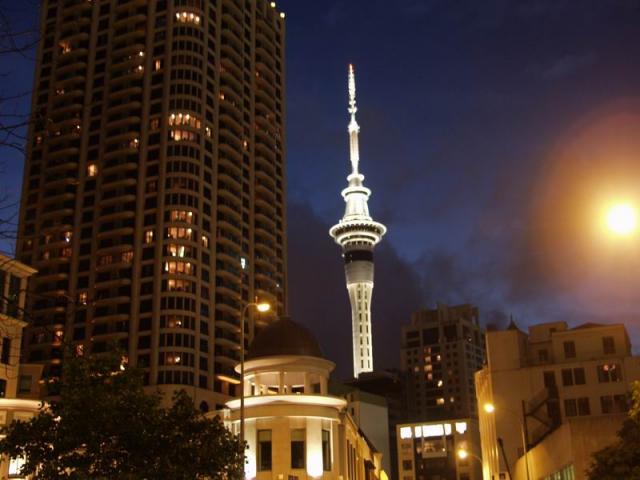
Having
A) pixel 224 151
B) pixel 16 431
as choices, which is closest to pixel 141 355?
pixel 224 151

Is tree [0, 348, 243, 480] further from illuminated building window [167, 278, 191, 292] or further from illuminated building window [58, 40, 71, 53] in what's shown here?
illuminated building window [58, 40, 71, 53]

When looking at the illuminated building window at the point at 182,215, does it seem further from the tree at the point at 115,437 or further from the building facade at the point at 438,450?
the tree at the point at 115,437

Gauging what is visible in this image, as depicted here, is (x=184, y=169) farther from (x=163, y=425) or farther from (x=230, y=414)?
(x=163, y=425)

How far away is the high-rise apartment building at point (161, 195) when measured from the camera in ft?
426

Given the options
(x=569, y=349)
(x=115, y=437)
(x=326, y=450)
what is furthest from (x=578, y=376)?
(x=115, y=437)

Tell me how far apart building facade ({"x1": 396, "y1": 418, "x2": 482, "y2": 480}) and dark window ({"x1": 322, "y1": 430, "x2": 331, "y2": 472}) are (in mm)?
124049

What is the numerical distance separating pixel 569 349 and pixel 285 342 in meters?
39.7

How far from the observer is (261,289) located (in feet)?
490

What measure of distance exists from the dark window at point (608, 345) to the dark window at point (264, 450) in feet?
144

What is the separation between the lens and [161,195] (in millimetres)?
135750

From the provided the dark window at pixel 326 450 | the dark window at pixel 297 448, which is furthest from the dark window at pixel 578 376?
the dark window at pixel 297 448

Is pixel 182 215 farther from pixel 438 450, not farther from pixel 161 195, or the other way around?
pixel 438 450

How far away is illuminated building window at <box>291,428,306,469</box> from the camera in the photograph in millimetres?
62562

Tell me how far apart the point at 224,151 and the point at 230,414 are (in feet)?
278
